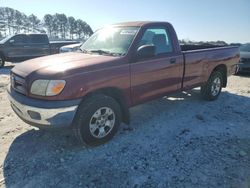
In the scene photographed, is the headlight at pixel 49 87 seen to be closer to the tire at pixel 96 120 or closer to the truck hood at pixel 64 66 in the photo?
the truck hood at pixel 64 66

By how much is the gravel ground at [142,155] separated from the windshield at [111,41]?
4.84 feet

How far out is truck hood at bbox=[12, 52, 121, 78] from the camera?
10.8ft

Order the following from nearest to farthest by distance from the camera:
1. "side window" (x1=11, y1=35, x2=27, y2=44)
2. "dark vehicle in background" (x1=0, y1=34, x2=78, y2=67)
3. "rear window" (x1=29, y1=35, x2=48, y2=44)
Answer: "dark vehicle in background" (x1=0, y1=34, x2=78, y2=67), "side window" (x1=11, y1=35, x2=27, y2=44), "rear window" (x1=29, y1=35, x2=48, y2=44)

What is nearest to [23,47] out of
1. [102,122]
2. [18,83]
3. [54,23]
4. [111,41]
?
[111,41]

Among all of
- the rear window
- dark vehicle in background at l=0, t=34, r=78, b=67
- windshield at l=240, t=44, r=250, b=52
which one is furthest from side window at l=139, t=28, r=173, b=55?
the rear window

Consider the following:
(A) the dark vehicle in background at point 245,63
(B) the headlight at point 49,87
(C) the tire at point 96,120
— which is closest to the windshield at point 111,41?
(C) the tire at point 96,120

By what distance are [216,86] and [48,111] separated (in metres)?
4.67

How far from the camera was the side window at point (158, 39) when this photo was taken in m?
4.43

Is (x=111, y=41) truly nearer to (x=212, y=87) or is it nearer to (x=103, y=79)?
(x=103, y=79)

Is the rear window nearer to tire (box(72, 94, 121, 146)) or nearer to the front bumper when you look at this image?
the front bumper

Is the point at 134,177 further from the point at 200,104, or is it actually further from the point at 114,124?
the point at 200,104

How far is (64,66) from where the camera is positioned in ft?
11.3

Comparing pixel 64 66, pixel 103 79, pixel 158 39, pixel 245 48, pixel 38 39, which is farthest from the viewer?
pixel 38 39

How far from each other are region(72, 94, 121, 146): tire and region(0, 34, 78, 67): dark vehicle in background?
11.5 metres
